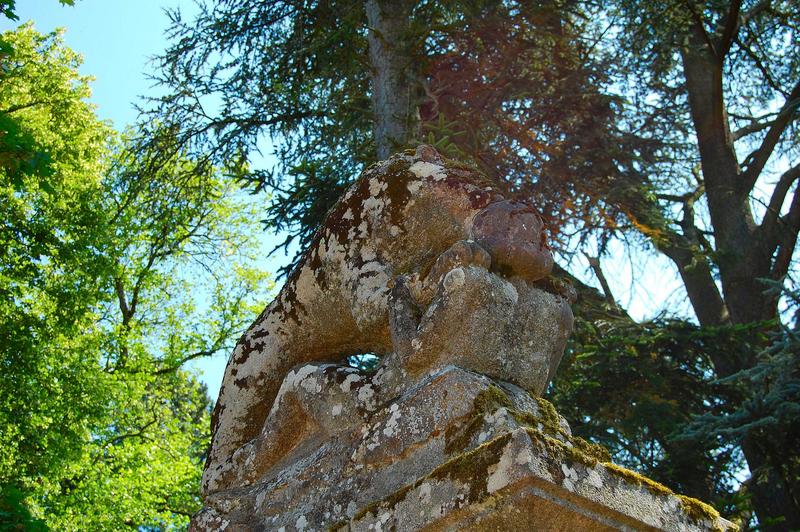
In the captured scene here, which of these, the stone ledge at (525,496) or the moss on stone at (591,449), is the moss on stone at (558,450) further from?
the moss on stone at (591,449)

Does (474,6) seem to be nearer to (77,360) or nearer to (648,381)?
(648,381)

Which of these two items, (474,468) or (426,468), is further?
(426,468)

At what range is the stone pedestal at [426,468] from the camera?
2807 mm

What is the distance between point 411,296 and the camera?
12.0 ft

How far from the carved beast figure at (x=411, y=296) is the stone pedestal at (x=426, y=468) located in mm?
162

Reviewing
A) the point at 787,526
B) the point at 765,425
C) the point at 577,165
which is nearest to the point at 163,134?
the point at 577,165

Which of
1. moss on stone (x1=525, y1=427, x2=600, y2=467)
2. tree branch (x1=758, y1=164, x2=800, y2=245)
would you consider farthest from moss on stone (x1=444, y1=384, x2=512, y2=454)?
tree branch (x1=758, y1=164, x2=800, y2=245)

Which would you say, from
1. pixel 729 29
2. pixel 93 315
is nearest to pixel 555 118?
pixel 729 29

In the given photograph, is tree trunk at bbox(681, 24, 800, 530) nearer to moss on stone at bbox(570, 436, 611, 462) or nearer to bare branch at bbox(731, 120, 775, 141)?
bare branch at bbox(731, 120, 775, 141)

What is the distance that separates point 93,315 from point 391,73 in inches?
274

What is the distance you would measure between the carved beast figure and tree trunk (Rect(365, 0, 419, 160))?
4114 mm

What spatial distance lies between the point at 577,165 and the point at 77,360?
7.01 metres

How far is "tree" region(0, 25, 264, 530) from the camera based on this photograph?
466 inches

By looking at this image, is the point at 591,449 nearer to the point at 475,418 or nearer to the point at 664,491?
the point at 664,491
